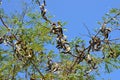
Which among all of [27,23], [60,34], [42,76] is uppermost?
[27,23]

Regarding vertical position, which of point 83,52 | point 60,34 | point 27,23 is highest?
point 27,23

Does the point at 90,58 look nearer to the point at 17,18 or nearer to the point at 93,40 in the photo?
the point at 93,40

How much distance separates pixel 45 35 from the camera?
3.73 m

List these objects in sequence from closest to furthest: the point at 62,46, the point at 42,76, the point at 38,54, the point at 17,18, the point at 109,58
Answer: the point at 62,46 < the point at 42,76 < the point at 109,58 < the point at 38,54 < the point at 17,18

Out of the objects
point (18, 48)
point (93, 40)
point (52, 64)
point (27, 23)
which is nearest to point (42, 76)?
point (52, 64)

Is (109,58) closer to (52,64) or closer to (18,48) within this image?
(52,64)

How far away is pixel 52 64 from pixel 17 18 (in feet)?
3.10

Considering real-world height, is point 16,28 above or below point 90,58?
above

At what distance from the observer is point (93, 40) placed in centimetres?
286

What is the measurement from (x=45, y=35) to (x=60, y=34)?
946 millimetres

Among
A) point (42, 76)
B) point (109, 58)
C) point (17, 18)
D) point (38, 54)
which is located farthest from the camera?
point (17, 18)

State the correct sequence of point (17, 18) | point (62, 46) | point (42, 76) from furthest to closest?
1. point (17, 18)
2. point (42, 76)
3. point (62, 46)

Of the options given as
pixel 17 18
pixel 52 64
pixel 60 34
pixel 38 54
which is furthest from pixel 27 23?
pixel 60 34

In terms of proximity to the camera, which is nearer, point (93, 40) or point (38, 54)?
point (93, 40)
